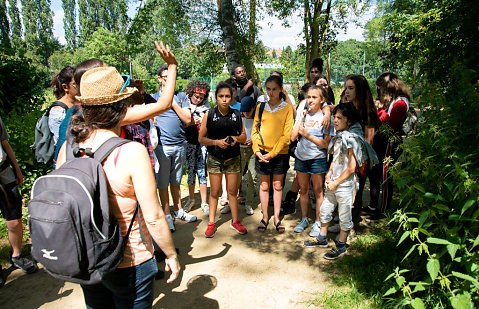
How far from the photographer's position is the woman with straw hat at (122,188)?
1.62 metres

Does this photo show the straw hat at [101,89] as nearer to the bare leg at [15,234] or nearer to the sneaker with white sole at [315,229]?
the bare leg at [15,234]

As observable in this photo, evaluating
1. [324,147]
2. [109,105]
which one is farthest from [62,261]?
[324,147]

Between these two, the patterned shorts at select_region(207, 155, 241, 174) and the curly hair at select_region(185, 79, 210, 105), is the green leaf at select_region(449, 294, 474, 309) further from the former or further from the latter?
the curly hair at select_region(185, 79, 210, 105)

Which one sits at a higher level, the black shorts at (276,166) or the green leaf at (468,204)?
the green leaf at (468,204)

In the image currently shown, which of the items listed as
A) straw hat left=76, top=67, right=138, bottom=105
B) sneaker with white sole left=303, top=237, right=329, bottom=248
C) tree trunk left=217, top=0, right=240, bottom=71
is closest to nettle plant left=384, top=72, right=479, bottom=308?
sneaker with white sole left=303, top=237, right=329, bottom=248

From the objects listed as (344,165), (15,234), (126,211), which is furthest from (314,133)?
(15,234)

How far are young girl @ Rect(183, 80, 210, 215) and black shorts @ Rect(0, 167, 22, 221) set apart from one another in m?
2.23

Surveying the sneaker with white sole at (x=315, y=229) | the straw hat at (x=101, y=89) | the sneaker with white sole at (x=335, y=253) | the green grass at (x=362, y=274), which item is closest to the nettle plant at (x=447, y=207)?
the green grass at (x=362, y=274)

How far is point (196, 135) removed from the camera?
4941mm

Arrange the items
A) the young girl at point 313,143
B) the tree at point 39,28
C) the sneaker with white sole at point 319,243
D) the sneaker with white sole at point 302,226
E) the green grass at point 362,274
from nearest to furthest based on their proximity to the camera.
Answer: the green grass at point 362,274 → the sneaker with white sole at point 319,243 → the young girl at point 313,143 → the sneaker with white sole at point 302,226 → the tree at point 39,28

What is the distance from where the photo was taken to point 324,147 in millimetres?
4016

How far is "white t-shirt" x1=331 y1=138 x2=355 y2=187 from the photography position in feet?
11.8

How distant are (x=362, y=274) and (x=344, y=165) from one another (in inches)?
46.2

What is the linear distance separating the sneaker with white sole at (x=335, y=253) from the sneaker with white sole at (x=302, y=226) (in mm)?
676
